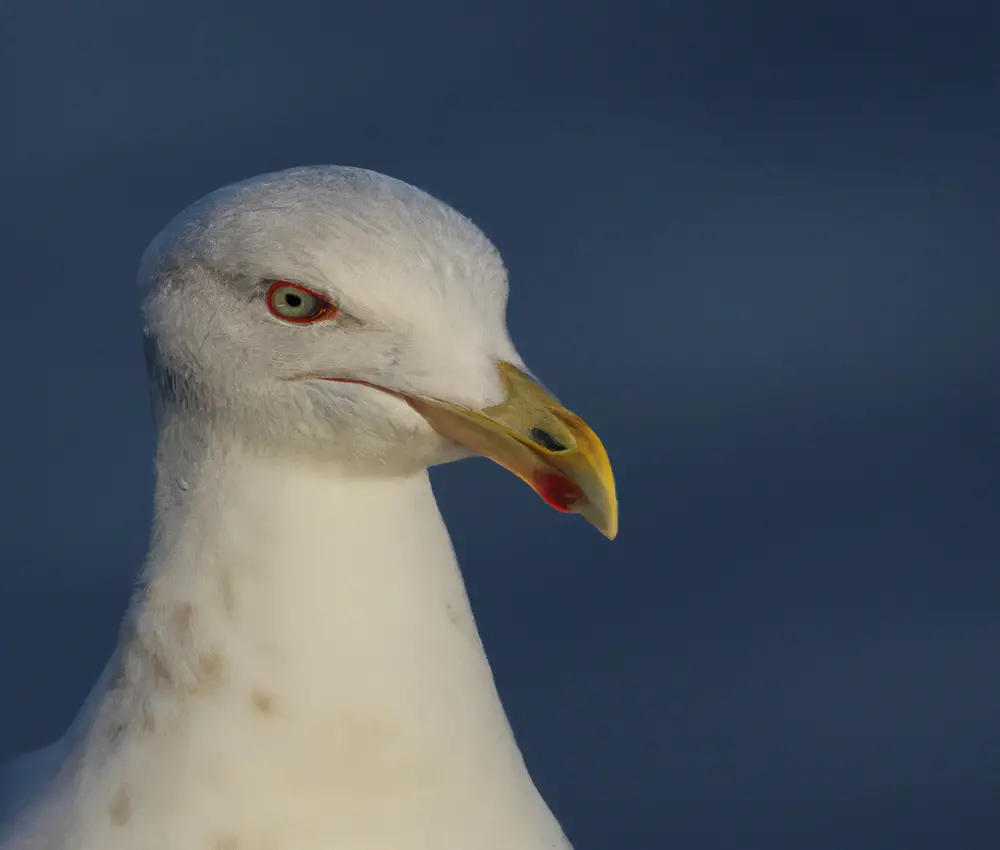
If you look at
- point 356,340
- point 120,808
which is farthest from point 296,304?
point 120,808

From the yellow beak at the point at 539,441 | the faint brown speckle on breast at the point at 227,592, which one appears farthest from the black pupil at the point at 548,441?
the faint brown speckle on breast at the point at 227,592

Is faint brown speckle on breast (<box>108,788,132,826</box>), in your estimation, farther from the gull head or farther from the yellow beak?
the yellow beak

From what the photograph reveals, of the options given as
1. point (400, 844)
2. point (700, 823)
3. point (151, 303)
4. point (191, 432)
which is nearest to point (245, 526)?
point (191, 432)

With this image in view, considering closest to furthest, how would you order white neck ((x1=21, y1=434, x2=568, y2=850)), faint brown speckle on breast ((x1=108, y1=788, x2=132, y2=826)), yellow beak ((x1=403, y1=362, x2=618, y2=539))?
yellow beak ((x1=403, y1=362, x2=618, y2=539)) < white neck ((x1=21, y1=434, x2=568, y2=850)) < faint brown speckle on breast ((x1=108, y1=788, x2=132, y2=826))

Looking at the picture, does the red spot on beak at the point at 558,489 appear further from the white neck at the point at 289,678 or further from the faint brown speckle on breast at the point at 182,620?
the faint brown speckle on breast at the point at 182,620

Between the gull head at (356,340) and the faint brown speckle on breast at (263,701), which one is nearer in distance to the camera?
the gull head at (356,340)

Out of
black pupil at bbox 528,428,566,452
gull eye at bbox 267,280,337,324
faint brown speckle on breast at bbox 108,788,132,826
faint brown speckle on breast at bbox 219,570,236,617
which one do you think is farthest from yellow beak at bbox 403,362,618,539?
faint brown speckle on breast at bbox 108,788,132,826

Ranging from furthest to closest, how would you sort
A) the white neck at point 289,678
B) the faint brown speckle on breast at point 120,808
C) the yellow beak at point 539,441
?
1. the faint brown speckle on breast at point 120,808
2. the white neck at point 289,678
3. the yellow beak at point 539,441
